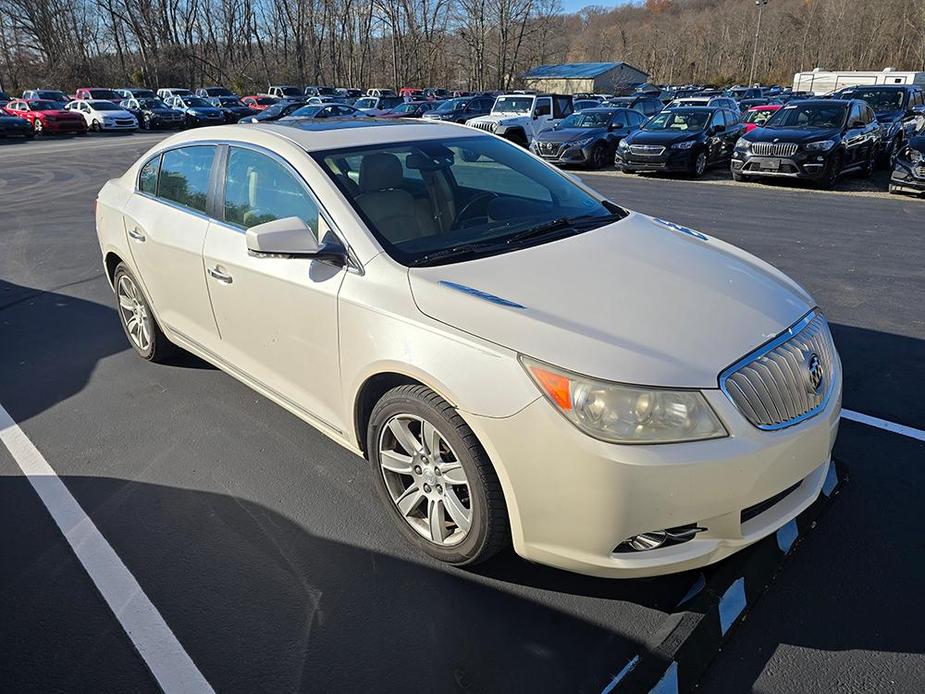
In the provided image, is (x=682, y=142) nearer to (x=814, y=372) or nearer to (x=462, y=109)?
(x=814, y=372)

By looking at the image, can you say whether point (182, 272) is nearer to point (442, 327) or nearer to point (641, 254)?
point (442, 327)

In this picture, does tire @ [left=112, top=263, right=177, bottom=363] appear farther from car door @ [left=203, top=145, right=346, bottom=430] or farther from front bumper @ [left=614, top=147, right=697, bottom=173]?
front bumper @ [left=614, top=147, right=697, bottom=173]

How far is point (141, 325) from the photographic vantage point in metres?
4.70

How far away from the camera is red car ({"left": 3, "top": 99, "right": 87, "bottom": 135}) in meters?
29.7

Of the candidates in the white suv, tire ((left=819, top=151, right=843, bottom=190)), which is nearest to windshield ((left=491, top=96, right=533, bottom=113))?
the white suv

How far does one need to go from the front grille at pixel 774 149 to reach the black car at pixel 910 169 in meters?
1.75

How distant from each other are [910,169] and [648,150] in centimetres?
517

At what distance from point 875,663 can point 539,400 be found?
144 cm

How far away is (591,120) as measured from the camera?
17656 millimetres

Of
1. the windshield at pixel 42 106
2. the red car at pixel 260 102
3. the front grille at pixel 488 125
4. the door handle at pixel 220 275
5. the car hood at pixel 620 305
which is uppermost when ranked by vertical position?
the red car at pixel 260 102

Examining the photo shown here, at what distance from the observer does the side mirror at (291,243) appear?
2.75 meters

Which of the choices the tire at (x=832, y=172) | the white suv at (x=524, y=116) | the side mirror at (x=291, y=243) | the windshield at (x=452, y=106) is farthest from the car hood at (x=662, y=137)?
the windshield at (x=452, y=106)

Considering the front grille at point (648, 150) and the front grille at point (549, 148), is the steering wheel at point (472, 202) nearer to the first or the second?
the front grille at point (648, 150)

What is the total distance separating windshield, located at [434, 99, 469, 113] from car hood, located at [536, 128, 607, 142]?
1292 cm
